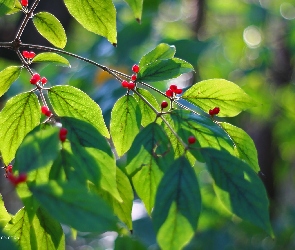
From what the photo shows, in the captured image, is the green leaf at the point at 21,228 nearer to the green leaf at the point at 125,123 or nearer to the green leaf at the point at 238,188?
the green leaf at the point at 125,123

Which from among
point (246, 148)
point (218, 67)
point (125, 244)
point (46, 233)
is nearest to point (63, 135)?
point (46, 233)

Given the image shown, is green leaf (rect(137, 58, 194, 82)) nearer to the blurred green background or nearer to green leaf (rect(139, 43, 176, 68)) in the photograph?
green leaf (rect(139, 43, 176, 68))

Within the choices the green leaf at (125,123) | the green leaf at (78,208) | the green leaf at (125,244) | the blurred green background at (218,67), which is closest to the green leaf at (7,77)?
the green leaf at (125,123)

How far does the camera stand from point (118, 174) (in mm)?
721

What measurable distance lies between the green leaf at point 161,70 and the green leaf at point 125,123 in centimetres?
4

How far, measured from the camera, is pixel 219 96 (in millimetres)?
765

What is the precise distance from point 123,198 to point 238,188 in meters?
0.19

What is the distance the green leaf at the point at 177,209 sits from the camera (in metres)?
0.56

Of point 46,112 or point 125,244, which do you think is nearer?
point 46,112

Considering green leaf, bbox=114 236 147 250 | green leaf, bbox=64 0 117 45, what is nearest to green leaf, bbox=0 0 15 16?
green leaf, bbox=64 0 117 45

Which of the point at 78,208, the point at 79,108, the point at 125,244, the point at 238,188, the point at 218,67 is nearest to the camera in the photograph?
the point at 78,208

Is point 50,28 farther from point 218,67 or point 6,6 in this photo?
point 218,67

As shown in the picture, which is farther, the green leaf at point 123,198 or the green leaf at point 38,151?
the green leaf at point 123,198

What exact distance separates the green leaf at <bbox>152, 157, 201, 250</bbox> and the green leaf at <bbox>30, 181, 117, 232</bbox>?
0.08 meters
